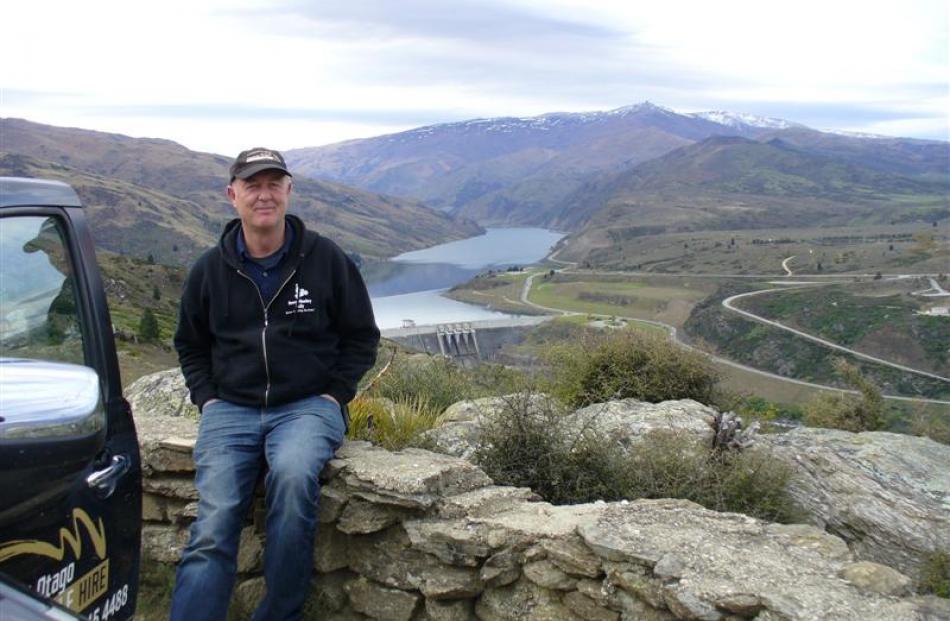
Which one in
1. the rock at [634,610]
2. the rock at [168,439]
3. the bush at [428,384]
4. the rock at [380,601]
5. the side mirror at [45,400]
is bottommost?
the bush at [428,384]

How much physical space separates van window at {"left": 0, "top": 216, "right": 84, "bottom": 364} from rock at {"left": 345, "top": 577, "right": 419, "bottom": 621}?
1.99 meters

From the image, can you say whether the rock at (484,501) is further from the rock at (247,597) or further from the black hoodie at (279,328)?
the rock at (247,597)

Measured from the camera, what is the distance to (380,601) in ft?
12.4

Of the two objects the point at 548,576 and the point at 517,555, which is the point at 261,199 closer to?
the point at 517,555

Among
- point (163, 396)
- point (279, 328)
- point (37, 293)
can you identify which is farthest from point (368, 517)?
point (163, 396)

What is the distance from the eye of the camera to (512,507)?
12.9 feet

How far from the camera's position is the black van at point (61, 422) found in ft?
6.64

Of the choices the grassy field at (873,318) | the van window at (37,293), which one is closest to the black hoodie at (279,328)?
the van window at (37,293)

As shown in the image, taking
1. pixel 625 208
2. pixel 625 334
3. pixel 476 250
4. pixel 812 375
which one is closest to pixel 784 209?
pixel 625 208

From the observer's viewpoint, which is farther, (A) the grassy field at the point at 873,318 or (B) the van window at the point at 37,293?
(A) the grassy field at the point at 873,318

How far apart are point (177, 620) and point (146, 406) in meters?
3.68

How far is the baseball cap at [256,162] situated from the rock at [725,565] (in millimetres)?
2259

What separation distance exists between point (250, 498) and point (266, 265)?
1138 mm

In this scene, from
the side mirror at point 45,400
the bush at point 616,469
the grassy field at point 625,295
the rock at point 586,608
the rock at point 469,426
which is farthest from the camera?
the grassy field at point 625,295
